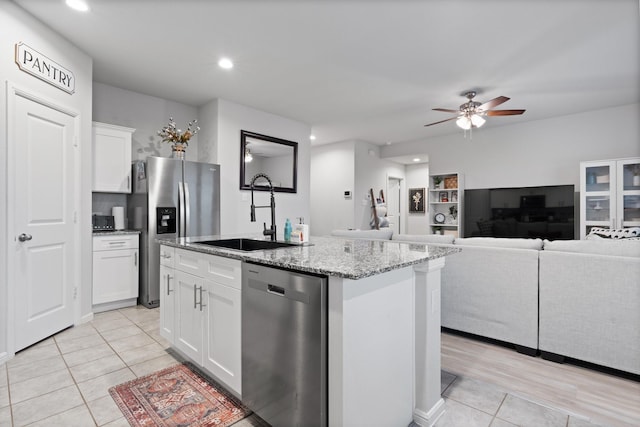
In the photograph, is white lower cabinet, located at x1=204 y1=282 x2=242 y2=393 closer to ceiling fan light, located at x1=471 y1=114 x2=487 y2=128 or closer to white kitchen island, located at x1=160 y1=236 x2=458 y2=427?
white kitchen island, located at x1=160 y1=236 x2=458 y2=427

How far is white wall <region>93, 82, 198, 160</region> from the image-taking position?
155 inches

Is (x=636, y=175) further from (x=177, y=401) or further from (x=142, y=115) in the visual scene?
(x=142, y=115)

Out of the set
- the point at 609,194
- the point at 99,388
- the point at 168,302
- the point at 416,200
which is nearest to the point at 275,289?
the point at 168,302

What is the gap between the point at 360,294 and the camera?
1.29m

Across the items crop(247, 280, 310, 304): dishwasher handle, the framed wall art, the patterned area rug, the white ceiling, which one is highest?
the white ceiling

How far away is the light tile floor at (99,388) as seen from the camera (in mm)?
1673

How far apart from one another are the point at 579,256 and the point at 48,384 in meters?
3.79

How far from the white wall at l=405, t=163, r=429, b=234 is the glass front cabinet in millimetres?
4056

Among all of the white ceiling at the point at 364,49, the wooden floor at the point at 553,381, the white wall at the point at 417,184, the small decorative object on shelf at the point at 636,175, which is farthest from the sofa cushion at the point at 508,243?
the white wall at the point at 417,184

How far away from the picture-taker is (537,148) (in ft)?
17.8

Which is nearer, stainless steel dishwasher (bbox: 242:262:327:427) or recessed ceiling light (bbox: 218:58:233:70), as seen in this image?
stainless steel dishwasher (bbox: 242:262:327:427)

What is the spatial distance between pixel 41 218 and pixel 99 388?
1.60m

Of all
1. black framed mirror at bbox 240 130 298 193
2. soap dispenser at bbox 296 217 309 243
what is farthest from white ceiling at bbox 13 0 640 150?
soap dispenser at bbox 296 217 309 243

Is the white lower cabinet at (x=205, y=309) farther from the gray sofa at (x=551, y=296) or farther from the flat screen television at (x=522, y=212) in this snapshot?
the flat screen television at (x=522, y=212)
